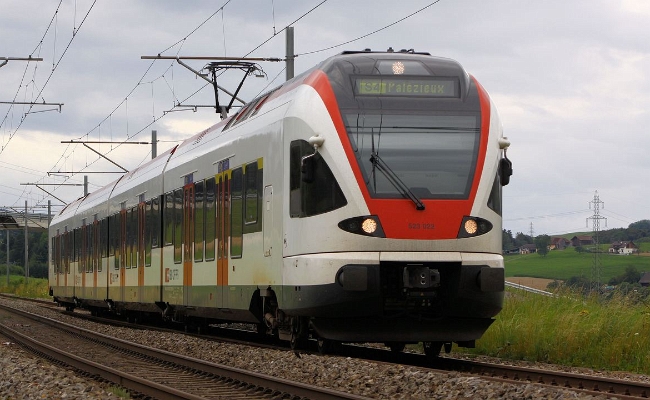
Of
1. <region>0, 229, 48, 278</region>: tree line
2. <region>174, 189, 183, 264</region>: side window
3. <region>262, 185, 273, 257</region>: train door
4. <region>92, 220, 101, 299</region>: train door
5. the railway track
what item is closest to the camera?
the railway track

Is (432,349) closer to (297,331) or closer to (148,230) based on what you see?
(297,331)

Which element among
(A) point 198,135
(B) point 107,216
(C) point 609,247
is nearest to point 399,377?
(A) point 198,135

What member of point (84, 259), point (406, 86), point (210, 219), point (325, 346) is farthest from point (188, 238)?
point (84, 259)

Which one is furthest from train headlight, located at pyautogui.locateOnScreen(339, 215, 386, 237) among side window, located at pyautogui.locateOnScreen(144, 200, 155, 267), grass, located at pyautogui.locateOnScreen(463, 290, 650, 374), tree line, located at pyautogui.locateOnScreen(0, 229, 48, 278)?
tree line, located at pyautogui.locateOnScreen(0, 229, 48, 278)

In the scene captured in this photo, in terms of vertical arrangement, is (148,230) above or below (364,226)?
above

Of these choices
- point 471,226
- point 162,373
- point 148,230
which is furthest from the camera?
point 148,230

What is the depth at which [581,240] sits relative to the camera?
84.8 m

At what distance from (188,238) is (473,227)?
7.37 meters

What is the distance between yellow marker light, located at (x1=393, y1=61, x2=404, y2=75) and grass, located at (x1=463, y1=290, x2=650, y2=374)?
4.21 m

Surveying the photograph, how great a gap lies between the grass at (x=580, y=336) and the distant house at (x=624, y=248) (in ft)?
194

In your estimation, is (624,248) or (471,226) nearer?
(471,226)

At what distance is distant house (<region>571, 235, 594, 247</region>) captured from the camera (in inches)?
3193

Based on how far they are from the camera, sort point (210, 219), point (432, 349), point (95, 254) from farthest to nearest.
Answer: point (95, 254) < point (210, 219) < point (432, 349)

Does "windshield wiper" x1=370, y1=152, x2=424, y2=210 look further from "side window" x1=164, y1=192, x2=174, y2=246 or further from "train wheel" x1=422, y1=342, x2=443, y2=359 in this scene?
"side window" x1=164, y1=192, x2=174, y2=246
